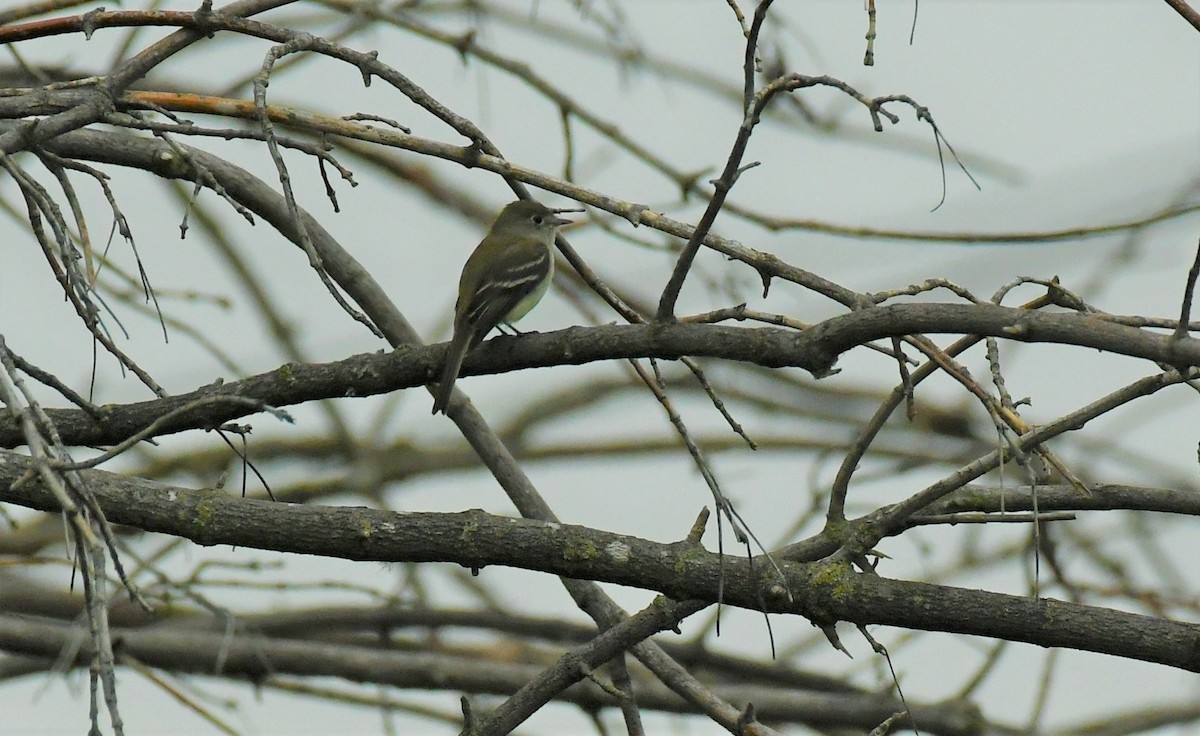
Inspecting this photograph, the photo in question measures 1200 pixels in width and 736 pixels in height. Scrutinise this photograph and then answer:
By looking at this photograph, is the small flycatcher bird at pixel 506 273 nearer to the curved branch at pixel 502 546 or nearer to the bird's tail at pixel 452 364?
the bird's tail at pixel 452 364

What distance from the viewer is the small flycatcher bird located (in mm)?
4809

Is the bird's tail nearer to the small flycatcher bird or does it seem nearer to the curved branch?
the small flycatcher bird

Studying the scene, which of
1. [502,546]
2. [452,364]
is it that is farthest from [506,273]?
[502,546]

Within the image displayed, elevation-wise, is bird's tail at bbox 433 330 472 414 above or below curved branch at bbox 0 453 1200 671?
above

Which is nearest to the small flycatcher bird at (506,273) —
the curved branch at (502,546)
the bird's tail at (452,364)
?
the bird's tail at (452,364)

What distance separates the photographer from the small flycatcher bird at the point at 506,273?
481 cm

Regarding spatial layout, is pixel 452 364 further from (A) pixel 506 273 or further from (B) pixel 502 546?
(A) pixel 506 273

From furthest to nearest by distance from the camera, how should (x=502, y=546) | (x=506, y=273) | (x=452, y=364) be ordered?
(x=506, y=273) → (x=452, y=364) → (x=502, y=546)

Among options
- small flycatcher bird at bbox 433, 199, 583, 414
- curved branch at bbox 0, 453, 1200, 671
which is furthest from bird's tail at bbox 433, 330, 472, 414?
curved branch at bbox 0, 453, 1200, 671

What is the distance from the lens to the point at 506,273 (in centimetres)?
559

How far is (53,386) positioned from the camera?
3086 mm

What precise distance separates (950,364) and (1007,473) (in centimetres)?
553

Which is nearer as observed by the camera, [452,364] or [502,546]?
[502,546]

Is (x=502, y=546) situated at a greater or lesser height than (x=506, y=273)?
lesser
